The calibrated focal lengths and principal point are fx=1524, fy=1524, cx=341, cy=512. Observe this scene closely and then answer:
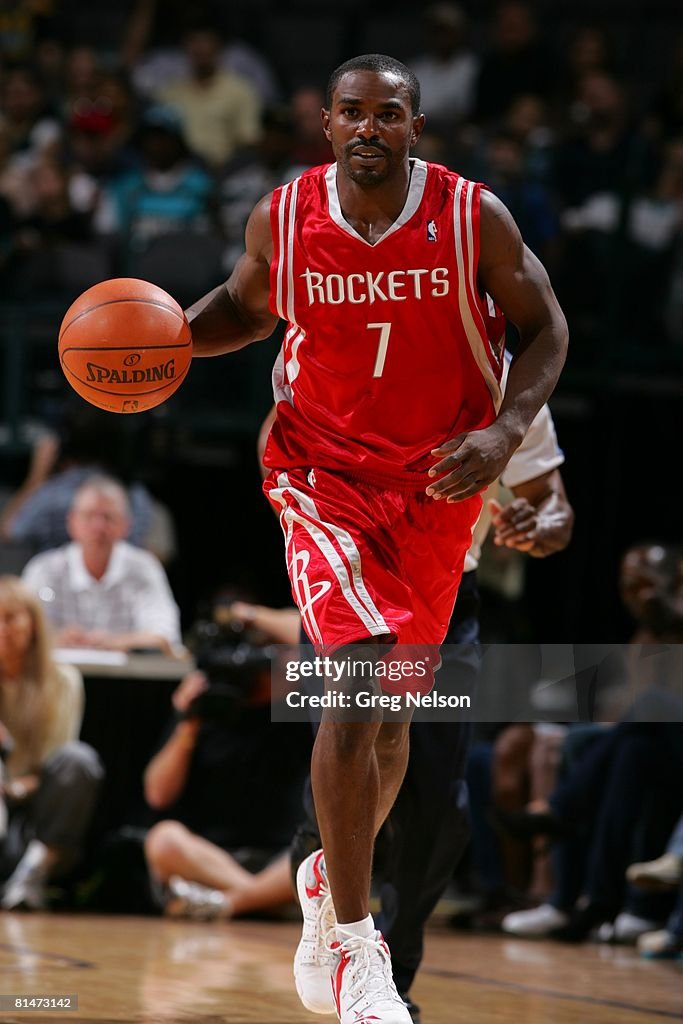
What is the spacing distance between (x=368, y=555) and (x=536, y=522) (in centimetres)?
67

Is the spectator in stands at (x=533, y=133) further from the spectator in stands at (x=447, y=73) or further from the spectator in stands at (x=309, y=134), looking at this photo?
the spectator in stands at (x=309, y=134)

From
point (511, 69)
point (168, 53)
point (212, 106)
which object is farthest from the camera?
point (168, 53)

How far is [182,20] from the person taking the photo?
38.7 feet

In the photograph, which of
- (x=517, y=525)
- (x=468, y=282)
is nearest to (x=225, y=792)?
(x=517, y=525)

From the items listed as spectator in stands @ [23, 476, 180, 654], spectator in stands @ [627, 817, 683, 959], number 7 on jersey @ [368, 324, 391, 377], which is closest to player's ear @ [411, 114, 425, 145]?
number 7 on jersey @ [368, 324, 391, 377]

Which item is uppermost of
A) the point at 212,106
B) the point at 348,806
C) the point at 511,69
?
the point at 511,69

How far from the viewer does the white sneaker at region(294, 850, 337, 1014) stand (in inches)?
130

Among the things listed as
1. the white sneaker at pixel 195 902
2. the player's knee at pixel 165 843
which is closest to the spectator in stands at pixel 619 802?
the white sneaker at pixel 195 902

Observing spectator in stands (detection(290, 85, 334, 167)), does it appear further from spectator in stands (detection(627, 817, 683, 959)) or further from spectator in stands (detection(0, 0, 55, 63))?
spectator in stands (detection(627, 817, 683, 959))

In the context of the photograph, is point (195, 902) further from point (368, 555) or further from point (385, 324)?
point (385, 324)

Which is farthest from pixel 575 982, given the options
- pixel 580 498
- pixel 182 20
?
pixel 182 20

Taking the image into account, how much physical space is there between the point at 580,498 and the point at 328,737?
6460 millimetres

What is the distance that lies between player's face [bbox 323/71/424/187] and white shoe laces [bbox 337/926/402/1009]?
1.62 metres

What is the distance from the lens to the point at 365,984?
10.0 feet
